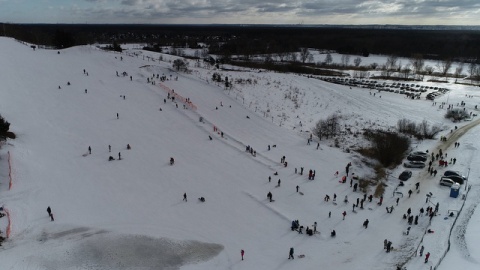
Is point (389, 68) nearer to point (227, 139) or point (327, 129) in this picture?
point (327, 129)

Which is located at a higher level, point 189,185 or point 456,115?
point 456,115

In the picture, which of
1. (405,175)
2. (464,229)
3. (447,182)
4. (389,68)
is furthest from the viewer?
(389,68)

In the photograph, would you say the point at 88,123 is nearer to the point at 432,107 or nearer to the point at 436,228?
the point at 436,228

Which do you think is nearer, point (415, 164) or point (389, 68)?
point (415, 164)

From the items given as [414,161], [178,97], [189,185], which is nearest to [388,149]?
[414,161]

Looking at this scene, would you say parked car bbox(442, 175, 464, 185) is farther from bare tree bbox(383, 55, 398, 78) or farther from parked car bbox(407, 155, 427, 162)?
bare tree bbox(383, 55, 398, 78)

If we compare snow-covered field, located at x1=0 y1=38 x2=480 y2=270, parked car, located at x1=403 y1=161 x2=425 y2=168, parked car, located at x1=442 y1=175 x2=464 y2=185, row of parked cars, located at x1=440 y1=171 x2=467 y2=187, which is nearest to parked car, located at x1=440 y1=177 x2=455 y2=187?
row of parked cars, located at x1=440 y1=171 x2=467 y2=187

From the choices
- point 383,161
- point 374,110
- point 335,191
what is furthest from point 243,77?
point 335,191

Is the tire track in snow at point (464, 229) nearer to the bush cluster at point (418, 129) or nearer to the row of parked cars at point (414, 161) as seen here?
the row of parked cars at point (414, 161)
